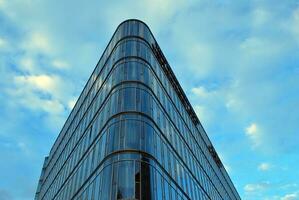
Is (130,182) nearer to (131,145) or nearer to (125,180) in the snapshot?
(125,180)

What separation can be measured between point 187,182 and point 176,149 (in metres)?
3.27

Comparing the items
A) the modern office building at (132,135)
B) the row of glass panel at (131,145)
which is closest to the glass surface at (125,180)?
the modern office building at (132,135)

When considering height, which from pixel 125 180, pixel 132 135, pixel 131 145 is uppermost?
pixel 132 135

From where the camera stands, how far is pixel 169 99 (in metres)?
33.9

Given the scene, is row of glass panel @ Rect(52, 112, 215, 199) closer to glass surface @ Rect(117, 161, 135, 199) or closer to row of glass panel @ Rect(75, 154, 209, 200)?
row of glass panel @ Rect(75, 154, 209, 200)

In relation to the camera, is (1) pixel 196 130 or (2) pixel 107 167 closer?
(2) pixel 107 167

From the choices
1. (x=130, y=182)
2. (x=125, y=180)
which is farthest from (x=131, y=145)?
(x=130, y=182)

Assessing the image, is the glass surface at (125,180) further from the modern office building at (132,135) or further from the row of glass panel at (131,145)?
the row of glass panel at (131,145)

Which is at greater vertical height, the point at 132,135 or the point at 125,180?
the point at 132,135

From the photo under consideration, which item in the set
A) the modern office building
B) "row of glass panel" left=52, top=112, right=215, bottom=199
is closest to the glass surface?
the modern office building

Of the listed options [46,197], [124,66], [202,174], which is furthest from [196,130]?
[46,197]

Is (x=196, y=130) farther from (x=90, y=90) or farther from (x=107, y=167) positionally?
(x=107, y=167)

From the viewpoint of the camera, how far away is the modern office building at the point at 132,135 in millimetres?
22531

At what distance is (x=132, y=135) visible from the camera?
23875mm
